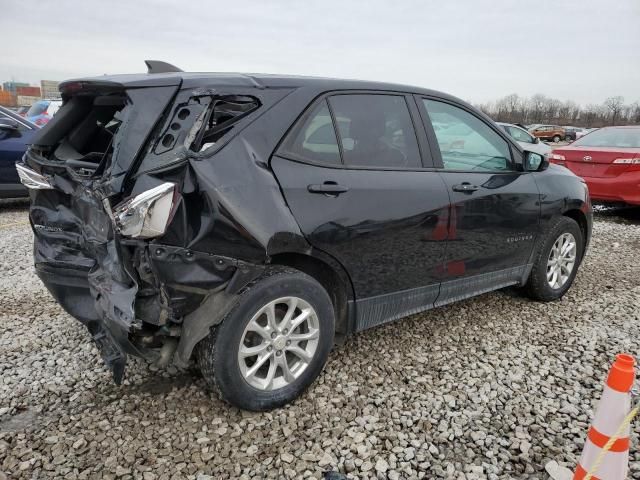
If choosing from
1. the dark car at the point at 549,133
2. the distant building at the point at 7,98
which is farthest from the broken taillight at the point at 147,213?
the distant building at the point at 7,98

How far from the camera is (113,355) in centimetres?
235

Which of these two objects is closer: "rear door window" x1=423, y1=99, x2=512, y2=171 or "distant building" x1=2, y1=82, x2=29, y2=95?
"rear door window" x1=423, y1=99, x2=512, y2=171

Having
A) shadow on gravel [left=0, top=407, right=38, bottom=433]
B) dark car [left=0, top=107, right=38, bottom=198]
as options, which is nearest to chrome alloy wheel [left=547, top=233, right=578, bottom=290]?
shadow on gravel [left=0, top=407, right=38, bottom=433]

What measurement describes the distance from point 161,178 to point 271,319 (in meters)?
0.89

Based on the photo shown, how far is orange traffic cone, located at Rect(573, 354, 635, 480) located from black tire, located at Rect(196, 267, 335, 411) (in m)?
1.36

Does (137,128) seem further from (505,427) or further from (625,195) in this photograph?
(625,195)

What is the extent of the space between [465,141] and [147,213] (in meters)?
2.40

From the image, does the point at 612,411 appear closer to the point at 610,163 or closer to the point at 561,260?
the point at 561,260

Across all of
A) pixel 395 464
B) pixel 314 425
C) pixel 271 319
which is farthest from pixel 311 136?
pixel 395 464

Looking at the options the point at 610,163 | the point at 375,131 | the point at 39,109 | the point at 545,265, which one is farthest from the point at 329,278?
the point at 39,109

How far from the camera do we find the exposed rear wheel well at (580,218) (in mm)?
4285

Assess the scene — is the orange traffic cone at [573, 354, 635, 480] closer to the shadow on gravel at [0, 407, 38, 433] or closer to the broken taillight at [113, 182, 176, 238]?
the broken taillight at [113, 182, 176, 238]

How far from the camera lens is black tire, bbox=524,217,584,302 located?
4.02m

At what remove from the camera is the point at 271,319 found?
2.48 meters
